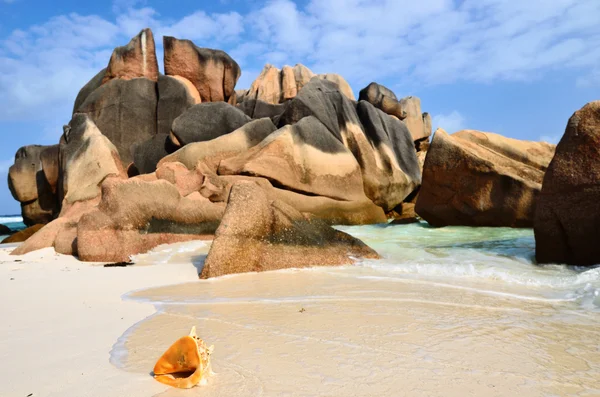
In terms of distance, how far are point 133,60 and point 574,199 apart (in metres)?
17.4

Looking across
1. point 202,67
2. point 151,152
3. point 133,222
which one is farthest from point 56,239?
point 202,67

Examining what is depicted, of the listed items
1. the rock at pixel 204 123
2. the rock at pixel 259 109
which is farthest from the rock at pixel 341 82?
the rock at pixel 204 123

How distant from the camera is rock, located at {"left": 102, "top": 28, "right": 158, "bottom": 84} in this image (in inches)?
701

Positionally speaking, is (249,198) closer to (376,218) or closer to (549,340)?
(549,340)

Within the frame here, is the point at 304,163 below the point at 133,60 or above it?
below

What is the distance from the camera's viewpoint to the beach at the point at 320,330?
1.73 metres

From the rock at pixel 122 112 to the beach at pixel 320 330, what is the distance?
13619 mm

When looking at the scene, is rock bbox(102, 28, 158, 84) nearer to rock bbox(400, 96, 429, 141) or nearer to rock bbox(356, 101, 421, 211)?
rock bbox(356, 101, 421, 211)

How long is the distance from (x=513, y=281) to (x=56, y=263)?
5.28 metres

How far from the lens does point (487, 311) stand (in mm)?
2801

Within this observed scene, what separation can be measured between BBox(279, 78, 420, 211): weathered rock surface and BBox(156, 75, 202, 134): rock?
563 cm

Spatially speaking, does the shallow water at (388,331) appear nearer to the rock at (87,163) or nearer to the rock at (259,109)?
the rock at (87,163)

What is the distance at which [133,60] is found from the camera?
17844 mm

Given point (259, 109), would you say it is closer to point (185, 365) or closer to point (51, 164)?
point (51, 164)
